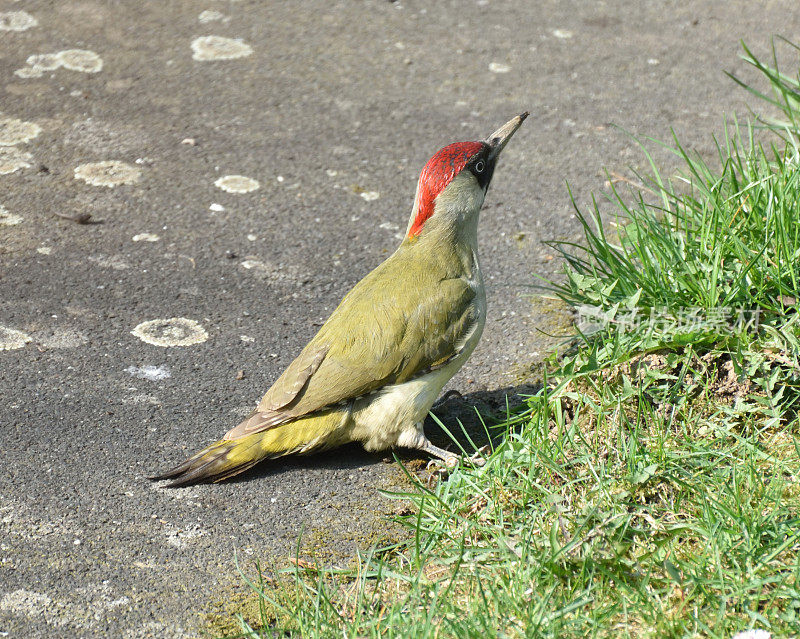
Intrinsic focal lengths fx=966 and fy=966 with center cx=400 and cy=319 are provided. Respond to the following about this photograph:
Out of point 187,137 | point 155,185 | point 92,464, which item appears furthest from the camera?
point 187,137

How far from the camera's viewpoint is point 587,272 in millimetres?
4160

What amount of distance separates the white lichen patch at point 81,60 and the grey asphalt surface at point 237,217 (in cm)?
8

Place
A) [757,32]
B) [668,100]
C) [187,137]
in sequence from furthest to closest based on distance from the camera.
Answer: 1. [757,32]
2. [668,100]
3. [187,137]

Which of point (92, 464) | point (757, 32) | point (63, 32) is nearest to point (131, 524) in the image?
point (92, 464)

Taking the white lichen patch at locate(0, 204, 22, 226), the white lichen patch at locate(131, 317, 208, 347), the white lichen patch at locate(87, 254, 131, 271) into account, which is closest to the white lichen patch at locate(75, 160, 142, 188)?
the white lichen patch at locate(0, 204, 22, 226)

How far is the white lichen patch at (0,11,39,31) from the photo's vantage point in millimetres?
6477

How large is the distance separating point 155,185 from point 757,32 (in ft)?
14.0

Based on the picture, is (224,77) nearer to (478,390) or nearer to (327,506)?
(478,390)

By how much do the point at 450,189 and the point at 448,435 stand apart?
1.00 meters

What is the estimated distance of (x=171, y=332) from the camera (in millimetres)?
4324

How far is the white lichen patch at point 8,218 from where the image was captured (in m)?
4.94

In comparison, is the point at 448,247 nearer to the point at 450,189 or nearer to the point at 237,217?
the point at 450,189

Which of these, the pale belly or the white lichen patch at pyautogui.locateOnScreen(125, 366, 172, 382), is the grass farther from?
the white lichen patch at pyautogui.locateOnScreen(125, 366, 172, 382)

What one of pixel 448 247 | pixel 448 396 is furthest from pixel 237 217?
pixel 448 396
